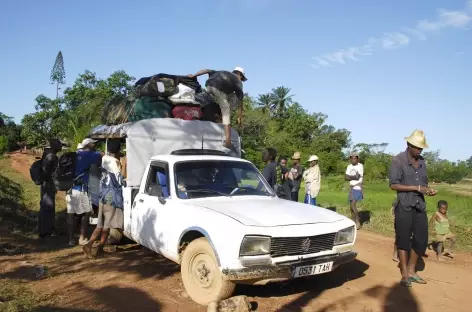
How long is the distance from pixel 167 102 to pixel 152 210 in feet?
8.23

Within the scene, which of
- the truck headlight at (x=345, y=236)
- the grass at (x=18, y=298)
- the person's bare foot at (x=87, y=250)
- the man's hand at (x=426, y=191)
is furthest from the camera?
the person's bare foot at (x=87, y=250)

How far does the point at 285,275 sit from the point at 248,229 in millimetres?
648

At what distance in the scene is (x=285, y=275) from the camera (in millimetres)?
4445

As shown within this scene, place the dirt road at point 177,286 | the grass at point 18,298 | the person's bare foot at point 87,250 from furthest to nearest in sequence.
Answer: the person's bare foot at point 87,250, the dirt road at point 177,286, the grass at point 18,298

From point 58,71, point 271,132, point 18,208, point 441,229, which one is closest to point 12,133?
point 58,71

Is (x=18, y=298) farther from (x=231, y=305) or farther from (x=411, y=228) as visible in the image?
(x=411, y=228)

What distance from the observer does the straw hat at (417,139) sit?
18.4ft

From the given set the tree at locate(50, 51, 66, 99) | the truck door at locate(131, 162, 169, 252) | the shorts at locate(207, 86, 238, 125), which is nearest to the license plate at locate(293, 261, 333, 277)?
the truck door at locate(131, 162, 169, 252)

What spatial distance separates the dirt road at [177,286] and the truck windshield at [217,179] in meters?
1.22

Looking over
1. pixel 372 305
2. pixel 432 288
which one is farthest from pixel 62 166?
pixel 432 288

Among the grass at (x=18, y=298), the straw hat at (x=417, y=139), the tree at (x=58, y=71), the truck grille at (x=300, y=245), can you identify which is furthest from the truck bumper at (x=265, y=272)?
the tree at (x=58, y=71)

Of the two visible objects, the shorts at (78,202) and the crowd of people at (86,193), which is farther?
the shorts at (78,202)

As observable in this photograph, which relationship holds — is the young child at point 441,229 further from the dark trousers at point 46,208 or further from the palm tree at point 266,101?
the palm tree at point 266,101

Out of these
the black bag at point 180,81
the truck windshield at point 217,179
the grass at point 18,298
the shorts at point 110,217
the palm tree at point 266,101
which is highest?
the palm tree at point 266,101
